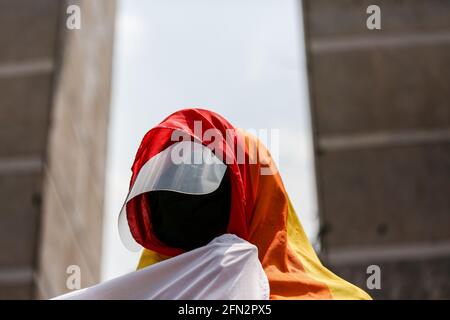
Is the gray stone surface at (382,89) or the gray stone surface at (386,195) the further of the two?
the gray stone surface at (382,89)

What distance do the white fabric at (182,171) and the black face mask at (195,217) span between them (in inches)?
1.0

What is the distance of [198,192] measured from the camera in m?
1.72

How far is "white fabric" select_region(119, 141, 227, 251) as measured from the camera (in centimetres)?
174

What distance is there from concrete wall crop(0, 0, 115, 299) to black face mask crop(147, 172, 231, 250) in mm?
2863

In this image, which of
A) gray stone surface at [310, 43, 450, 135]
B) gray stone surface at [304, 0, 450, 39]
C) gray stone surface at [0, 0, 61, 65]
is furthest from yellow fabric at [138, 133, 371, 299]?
gray stone surface at [0, 0, 61, 65]

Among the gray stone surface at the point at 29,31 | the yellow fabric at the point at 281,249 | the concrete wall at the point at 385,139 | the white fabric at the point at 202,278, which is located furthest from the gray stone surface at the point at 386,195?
the white fabric at the point at 202,278

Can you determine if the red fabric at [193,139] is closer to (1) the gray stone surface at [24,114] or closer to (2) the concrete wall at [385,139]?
(2) the concrete wall at [385,139]

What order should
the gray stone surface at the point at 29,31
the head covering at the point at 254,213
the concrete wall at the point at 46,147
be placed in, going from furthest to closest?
the gray stone surface at the point at 29,31, the concrete wall at the point at 46,147, the head covering at the point at 254,213

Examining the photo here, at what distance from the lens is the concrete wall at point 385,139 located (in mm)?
4281

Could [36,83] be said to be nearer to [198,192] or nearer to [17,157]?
[17,157]

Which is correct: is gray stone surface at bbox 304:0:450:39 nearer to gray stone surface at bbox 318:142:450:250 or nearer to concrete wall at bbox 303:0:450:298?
concrete wall at bbox 303:0:450:298
